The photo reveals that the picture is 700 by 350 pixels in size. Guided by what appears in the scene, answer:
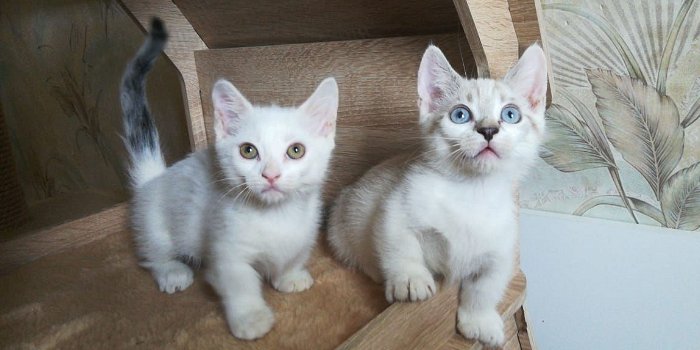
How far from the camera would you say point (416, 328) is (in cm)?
61

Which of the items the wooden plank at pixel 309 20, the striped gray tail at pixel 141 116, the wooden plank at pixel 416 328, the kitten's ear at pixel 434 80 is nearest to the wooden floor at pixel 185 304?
the wooden plank at pixel 416 328

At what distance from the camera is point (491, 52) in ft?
2.12

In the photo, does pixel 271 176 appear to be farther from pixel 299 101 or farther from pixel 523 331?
pixel 523 331

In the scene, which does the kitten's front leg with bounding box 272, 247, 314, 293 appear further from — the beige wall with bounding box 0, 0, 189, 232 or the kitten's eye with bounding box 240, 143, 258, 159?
the beige wall with bounding box 0, 0, 189, 232

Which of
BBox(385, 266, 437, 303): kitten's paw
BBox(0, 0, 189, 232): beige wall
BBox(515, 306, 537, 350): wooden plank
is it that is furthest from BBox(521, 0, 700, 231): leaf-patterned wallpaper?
BBox(0, 0, 189, 232): beige wall

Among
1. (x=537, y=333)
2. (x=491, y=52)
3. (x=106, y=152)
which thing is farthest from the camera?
(x=537, y=333)

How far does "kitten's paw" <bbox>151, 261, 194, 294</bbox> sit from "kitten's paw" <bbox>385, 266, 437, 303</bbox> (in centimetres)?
28

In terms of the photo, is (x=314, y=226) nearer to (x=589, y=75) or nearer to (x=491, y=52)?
(x=491, y=52)

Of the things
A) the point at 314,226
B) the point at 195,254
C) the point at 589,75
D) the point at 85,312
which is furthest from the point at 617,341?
the point at 85,312

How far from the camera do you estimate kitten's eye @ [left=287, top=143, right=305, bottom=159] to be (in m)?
0.64

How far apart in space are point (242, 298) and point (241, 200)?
0.42 feet

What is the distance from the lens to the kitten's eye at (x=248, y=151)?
25.1 inches

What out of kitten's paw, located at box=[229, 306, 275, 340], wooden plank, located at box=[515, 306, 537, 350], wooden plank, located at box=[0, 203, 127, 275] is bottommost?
wooden plank, located at box=[515, 306, 537, 350]

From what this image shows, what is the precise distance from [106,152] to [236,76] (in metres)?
0.27
